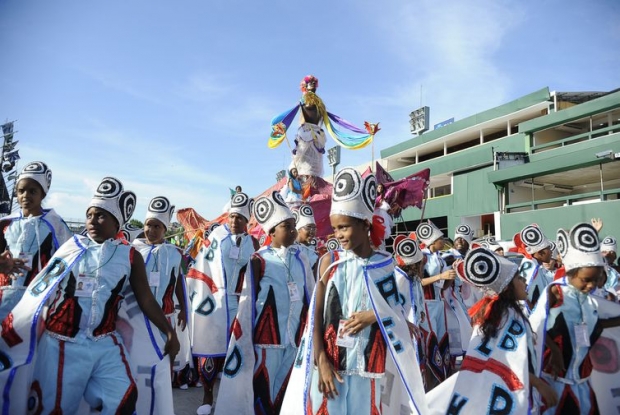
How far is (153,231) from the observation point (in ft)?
18.8

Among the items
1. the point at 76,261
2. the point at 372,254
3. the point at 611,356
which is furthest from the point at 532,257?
the point at 76,261

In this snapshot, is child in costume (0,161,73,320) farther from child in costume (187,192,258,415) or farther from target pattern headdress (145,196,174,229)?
child in costume (187,192,258,415)

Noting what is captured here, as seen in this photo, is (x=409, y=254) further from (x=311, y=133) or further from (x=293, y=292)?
(x=311, y=133)

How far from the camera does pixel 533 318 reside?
3.82m

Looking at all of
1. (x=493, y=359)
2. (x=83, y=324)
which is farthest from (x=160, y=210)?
(x=493, y=359)

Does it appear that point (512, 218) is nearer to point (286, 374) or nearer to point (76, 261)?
point (286, 374)

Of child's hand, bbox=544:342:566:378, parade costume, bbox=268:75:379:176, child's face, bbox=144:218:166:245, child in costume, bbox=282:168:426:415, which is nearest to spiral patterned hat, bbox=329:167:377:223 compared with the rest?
child in costume, bbox=282:168:426:415

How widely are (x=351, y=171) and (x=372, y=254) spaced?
609mm

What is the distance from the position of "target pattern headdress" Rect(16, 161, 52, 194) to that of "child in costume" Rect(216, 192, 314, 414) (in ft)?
6.85

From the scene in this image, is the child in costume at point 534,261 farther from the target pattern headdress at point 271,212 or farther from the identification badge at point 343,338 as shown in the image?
the identification badge at point 343,338

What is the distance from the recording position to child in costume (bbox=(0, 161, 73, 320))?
4277mm

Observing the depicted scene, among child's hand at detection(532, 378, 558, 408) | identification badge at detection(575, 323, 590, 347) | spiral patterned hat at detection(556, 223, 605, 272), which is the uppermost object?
spiral patterned hat at detection(556, 223, 605, 272)

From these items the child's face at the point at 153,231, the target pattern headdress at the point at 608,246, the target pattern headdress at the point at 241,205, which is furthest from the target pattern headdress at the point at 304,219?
the target pattern headdress at the point at 608,246

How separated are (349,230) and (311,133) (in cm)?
826
